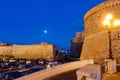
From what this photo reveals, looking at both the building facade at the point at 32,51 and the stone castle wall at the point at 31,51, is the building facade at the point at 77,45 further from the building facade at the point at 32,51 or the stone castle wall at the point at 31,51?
the stone castle wall at the point at 31,51

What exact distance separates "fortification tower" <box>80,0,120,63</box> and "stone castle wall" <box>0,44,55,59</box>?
20911mm

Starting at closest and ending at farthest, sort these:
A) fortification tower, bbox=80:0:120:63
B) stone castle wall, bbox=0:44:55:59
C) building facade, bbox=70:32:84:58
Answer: fortification tower, bbox=80:0:120:63 < stone castle wall, bbox=0:44:55:59 < building facade, bbox=70:32:84:58

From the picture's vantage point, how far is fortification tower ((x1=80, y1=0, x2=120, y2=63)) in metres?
22.2

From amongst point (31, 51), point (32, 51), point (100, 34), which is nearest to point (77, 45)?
point (32, 51)

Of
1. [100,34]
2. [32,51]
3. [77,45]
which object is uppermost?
[100,34]

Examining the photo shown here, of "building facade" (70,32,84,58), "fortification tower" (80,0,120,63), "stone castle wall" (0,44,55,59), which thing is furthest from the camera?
"building facade" (70,32,84,58)

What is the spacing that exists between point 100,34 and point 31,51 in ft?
88.8

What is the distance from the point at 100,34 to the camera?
24.0 m

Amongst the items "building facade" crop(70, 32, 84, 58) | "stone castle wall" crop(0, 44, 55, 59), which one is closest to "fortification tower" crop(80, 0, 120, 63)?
"stone castle wall" crop(0, 44, 55, 59)

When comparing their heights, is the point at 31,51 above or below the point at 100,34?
below

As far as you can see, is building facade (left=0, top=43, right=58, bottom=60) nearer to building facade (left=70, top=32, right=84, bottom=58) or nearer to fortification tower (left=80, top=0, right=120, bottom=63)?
building facade (left=70, top=32, right=84, bottom=58)

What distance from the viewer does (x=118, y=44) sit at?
857 inches

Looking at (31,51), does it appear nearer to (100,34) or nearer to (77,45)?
(77,45)

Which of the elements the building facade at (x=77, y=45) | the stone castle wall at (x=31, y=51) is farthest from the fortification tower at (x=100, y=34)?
the building facade at (x=77, y=45)
